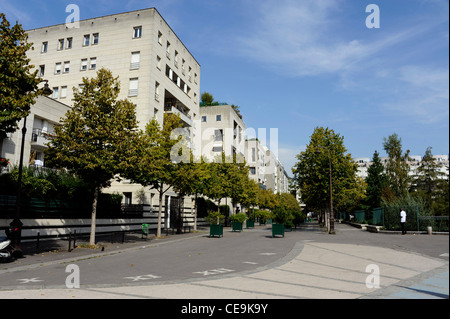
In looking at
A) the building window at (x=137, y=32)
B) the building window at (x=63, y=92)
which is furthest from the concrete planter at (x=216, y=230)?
the building window at (x=63, y=92)

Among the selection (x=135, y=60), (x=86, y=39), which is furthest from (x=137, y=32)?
(x=86, y=39)

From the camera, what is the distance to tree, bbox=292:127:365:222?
104 feet

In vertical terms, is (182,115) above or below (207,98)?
below

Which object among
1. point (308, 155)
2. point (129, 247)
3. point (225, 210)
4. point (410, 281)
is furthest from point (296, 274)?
point (225, 210)

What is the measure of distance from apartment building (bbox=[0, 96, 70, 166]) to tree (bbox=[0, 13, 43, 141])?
39.6 ft

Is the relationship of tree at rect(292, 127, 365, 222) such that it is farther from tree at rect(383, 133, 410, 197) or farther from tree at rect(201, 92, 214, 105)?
tree at rect(201, 92, 214, 105)

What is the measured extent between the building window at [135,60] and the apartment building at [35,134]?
8628 mm

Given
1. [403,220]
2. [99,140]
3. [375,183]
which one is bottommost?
[403,220]

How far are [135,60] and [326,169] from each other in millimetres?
21949

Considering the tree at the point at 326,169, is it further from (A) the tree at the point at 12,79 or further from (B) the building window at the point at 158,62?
(A) the tree at the point at 12,79

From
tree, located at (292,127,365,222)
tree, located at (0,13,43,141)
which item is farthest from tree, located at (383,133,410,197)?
tree, located at (0,13,43,141)

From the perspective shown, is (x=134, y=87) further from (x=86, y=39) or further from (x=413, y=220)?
(x=413, y=220)

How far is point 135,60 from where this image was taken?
1341 inches
